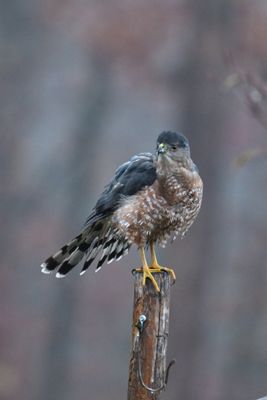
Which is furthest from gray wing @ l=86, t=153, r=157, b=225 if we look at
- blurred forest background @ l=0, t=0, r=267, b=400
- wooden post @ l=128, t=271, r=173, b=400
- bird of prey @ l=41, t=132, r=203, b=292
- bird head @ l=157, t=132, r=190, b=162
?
blurred forest background @ l=0, t=0, r=267, b=400

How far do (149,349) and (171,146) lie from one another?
1.33 m

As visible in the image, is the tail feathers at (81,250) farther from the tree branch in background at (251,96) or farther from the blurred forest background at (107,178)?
the blurred forest background at (107,178)

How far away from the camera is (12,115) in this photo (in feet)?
55.5

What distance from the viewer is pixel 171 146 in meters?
6.37

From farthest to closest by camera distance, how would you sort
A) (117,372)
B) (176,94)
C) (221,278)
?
(117,372), (221,278), (176,94)

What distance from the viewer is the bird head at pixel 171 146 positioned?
6359mm

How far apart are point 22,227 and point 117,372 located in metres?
2.94

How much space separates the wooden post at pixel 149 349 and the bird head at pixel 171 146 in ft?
3.44

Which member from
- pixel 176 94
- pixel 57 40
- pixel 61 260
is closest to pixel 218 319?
pixel 176 94

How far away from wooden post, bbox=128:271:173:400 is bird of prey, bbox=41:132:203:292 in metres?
0.62

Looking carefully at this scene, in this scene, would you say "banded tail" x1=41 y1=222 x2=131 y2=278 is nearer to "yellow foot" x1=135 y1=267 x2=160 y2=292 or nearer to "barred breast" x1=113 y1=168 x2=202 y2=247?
"barred breast" x1=113 y1=168 x2=202 y2=247

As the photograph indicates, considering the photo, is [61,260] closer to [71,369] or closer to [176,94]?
[176,94]

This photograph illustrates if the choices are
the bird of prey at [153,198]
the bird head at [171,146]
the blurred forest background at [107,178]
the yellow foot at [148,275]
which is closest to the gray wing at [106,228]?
the bird of prey at [153,198]

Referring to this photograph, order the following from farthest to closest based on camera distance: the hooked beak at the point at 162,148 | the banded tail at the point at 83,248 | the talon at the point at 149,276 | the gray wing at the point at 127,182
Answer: the banded tail at the point at 83,248 → the gray wing at the point at 127,182 → the hooked beak at the point at 162,148 → the talon at the point at 149,276
